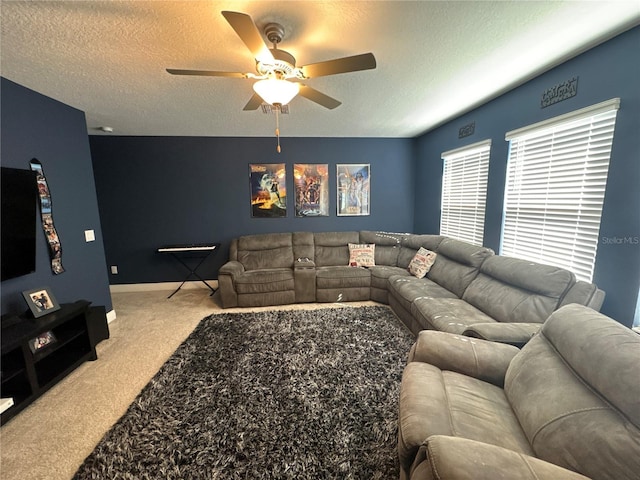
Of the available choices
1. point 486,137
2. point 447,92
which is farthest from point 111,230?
point 486,137

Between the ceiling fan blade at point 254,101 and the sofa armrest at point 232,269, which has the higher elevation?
the ceiling fan blade at point 254,101

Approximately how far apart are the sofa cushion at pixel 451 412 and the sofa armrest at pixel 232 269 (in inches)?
106

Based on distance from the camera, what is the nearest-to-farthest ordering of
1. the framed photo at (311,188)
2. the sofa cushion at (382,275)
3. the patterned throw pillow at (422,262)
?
1. the patterned throw pillow at (422,262)
2. the sofa cushion at (382,275)
3. the framed photo at (311,188)

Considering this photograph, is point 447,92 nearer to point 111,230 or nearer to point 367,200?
point 367,200

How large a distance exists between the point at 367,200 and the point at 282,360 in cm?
310

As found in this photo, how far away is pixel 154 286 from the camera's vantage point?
4219mm

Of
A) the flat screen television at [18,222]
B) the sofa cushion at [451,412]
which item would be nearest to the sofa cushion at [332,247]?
the sofa cushion at [451,412]

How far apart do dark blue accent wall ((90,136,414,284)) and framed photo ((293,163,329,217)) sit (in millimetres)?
91

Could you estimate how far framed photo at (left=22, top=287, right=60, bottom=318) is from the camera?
2.04 metres

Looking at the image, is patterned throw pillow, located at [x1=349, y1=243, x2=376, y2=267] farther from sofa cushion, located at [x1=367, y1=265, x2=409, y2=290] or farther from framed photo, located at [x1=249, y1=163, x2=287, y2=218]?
framed photo, located at [x1=249, y1=163, x2=287, y2=218]

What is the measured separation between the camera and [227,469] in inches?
52.4

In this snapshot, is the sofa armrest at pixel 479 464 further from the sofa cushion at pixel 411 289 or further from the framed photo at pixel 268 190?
the framed photo at pixel 268 190

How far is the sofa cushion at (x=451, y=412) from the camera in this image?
3.37 ft

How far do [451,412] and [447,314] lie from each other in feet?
3.94
